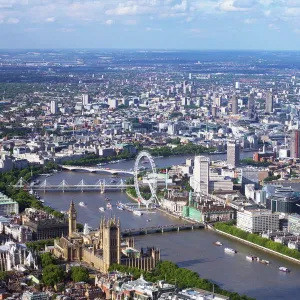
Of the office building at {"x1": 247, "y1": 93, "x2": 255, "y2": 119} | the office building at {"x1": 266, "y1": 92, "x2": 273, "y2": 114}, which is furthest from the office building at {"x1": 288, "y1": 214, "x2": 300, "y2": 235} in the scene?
the office building at {"x1": 266, "y1": 92, "x2": 273, "y2": 114}

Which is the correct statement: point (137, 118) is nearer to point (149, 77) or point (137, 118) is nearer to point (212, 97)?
point (212, 97)

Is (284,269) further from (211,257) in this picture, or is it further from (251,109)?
(251,109)

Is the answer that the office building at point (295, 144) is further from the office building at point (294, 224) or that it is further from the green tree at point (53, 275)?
the green tree at point (53, 275)

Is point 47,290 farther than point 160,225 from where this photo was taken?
No

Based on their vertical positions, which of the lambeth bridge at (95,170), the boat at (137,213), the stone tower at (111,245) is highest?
the stone tower at (111,245)

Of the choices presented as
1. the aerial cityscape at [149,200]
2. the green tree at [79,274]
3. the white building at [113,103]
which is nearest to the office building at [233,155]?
the aerial cityscape at [149,200]

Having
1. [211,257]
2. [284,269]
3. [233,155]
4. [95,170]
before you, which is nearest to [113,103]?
[95,170]

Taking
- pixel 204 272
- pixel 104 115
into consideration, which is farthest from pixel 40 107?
pixel 204 272

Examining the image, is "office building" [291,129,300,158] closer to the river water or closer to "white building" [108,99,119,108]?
the river water
